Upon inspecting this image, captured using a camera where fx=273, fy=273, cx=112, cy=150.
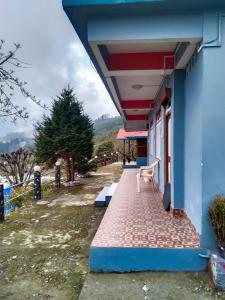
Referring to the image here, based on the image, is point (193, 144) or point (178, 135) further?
point (178, 135)

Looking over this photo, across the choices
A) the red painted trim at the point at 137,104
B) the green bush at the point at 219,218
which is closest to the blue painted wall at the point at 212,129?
the green bush at the point at 219,218

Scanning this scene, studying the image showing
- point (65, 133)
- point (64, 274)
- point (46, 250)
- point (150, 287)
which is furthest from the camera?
point (65, 133)

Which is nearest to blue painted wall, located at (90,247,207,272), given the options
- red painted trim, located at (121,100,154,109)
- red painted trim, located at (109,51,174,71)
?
red painted trim, located at (109,51,174,71)

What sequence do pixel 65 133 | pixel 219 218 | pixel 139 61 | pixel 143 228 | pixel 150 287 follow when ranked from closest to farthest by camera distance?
pixel 150 287 < pixel 219 218 < pixel 143 228 < pixel 139 61 < pixel 65 133

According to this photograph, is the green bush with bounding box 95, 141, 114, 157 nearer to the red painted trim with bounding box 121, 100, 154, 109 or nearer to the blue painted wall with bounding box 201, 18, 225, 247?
the red painted trim with bounding box 121, 100, 154, 109

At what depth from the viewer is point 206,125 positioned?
3254 mm

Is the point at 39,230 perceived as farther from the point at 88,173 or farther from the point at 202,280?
the point at 88,173

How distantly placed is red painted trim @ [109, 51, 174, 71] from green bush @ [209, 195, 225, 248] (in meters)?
2.40

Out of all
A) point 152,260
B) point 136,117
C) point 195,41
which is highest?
point 136,117

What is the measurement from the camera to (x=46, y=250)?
4312 millimetres

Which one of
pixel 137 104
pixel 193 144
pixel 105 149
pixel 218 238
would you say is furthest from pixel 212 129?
pixel 105 149

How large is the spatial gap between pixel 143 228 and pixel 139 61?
8.71 feet

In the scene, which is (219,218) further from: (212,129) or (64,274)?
(64,274)

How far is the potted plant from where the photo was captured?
2912mm
